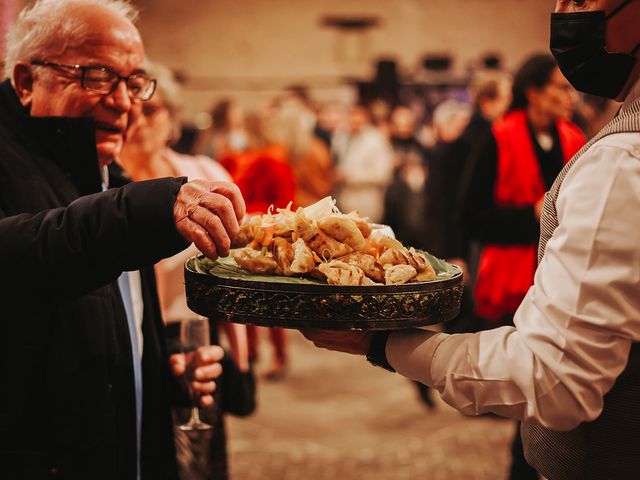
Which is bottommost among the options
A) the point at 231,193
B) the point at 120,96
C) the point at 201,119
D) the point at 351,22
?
the point at 201,119

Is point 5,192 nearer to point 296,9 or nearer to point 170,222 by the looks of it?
point 170,222

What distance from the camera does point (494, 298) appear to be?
3676 mm

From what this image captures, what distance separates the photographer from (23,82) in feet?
6.14

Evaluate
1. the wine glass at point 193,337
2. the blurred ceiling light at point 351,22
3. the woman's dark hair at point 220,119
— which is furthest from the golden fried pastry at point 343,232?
the blurred ceiling light at point 351,22

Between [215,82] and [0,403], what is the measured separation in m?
14.9

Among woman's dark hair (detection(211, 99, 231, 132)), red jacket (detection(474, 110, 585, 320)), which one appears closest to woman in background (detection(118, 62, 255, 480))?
red jacket (detection(474, 110, 585, 320))

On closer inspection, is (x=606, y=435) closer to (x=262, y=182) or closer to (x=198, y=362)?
(x=198, y=362)

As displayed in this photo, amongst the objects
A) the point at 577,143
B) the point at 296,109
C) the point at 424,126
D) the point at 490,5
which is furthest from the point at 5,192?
the point at 490,5

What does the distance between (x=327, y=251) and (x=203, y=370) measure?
2.37 feet

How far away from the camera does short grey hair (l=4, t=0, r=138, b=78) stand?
183 cm

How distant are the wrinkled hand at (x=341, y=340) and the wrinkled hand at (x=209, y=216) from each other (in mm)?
263

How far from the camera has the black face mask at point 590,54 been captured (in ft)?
4.91

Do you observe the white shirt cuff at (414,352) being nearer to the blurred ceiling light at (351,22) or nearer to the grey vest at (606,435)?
the grey vest at (606,435)

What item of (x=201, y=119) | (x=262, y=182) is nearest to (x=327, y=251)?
(x=262, y=182)
